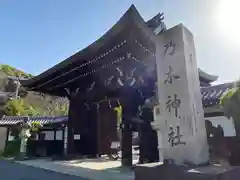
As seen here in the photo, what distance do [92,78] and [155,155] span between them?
5011 mm

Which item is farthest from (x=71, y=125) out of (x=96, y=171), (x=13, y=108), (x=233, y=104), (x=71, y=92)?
(x=13, y=108)

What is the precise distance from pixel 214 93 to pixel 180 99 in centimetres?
303

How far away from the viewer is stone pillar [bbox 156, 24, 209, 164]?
166 inches

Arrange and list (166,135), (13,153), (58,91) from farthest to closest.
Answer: (13,153) → (58,91) → (166,135)

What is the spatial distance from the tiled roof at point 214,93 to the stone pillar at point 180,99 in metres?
2.05

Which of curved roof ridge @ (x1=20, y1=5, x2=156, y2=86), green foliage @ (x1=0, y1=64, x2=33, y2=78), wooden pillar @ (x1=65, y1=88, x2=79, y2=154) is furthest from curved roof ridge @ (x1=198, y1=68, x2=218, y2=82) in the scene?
green foliage @ (x1=0, y1=64, x2=33, y2=78)

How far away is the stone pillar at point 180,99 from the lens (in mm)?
4219

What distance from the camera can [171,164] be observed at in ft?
13.8

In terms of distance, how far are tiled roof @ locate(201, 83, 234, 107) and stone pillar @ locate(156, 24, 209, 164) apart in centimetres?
205

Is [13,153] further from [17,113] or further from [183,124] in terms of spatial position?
[183,124]

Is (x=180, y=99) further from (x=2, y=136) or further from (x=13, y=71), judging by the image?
(x=13, y=71)

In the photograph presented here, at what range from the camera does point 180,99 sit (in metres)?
4.44

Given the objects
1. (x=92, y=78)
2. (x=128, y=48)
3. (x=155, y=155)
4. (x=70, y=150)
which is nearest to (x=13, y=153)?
→ (x=70, y=150)

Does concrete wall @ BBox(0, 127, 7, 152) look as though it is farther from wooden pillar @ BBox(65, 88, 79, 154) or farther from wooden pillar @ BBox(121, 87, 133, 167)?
wooden pillar @ BBox(121, 87, 133, 167)
